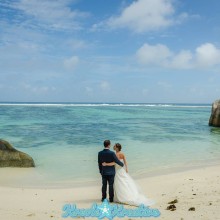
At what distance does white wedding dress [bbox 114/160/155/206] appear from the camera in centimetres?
916

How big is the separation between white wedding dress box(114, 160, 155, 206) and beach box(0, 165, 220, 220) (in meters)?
0.43

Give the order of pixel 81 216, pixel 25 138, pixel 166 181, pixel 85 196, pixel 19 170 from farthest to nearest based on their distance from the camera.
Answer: pixel 25 138 < pixel 19 170 < pixel 166 181 < pixel 85 196 < pixel 81 216

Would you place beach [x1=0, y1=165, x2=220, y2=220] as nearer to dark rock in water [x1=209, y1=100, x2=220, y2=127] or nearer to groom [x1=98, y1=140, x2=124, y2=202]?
groom [x1=98, y1=140, x2=124, y2=202]

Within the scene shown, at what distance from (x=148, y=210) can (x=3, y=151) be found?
10.0 metres

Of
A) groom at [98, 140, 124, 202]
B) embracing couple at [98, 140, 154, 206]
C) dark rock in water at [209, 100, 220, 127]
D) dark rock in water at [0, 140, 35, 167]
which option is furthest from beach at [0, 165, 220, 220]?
dark rock in water at [209, 100, 220, 127]

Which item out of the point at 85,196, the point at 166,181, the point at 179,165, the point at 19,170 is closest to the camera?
the point at 85,196

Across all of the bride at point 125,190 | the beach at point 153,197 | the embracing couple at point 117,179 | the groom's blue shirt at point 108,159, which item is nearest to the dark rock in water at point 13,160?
the beach at point 153,197

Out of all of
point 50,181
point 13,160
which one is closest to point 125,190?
point 50,181

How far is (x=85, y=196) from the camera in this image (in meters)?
10.9

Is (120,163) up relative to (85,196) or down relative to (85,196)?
up

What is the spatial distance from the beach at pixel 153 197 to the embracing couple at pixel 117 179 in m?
0.56

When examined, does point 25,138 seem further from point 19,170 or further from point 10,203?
point 10,203

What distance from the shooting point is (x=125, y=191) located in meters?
9.32

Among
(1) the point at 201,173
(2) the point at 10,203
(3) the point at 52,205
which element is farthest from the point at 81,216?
(1) the point at 201,173
